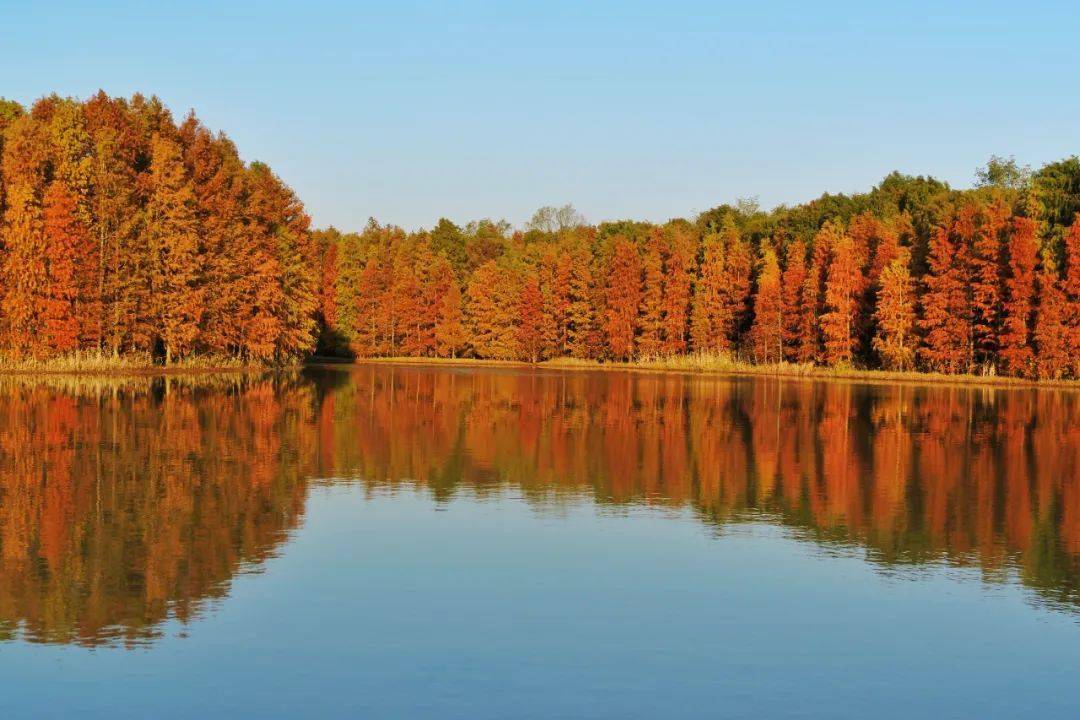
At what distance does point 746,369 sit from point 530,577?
73.3 m

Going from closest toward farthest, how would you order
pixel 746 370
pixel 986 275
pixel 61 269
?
pixel 61 269 → pixel 986 275 → pixel 746 370

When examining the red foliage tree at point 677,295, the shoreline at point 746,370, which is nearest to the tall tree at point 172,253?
the shoreline at point 746,370

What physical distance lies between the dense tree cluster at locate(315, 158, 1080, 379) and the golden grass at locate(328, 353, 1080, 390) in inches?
61.8

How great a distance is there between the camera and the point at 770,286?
8831cm

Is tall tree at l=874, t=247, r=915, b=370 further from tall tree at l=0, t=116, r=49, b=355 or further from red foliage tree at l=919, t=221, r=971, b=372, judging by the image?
tall tree at l=0, t=116, r=49, b=355

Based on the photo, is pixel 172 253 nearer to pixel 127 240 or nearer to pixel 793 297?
pixel 127 240

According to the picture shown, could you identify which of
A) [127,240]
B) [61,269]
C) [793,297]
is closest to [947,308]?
[793,297]

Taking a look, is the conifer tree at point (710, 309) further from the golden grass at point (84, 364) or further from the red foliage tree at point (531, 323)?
the golden grass at point (84, 364)

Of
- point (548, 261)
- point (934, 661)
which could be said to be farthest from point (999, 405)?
point (548, 261)

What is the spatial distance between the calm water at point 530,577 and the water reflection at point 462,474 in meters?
0.11

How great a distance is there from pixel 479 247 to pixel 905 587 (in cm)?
12129

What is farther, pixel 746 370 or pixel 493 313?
pixel 493 313

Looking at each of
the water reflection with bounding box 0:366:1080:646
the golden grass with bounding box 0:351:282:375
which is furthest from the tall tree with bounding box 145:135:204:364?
the water reflection with bounding box 0:366:1080:646

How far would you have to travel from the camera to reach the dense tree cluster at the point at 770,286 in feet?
232
